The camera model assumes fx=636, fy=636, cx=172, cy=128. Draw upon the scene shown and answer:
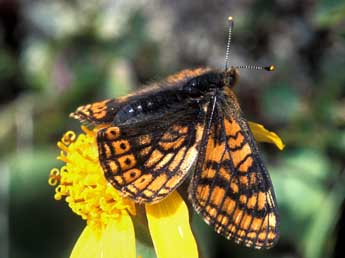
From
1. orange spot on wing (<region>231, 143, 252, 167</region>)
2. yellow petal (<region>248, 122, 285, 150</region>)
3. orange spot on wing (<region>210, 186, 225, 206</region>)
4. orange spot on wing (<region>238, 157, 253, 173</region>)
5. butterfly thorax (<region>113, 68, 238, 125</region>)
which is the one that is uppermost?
butterfly thorax (<region>113, 68, 238, 125</region>)

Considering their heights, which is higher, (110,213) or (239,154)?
(239,154)

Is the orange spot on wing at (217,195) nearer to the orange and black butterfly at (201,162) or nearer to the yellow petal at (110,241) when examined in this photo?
the orange and black butterfly at (201,162)

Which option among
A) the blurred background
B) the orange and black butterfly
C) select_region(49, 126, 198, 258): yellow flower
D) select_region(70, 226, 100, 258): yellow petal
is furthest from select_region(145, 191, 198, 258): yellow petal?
the blurred background

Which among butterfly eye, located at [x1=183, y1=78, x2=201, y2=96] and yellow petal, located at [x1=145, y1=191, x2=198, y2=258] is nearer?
yellow petal, located at [x1=145, y1=191, x2=198, y2=258]

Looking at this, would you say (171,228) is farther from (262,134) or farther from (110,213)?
(262,134)

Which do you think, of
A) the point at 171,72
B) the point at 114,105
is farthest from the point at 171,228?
the point at 171,72

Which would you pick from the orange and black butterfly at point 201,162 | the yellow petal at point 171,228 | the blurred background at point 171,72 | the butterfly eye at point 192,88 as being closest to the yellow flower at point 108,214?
the yellow petal at point 171,228

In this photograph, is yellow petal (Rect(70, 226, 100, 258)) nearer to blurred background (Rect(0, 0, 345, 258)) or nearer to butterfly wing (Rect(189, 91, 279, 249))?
butterfly wing (Rect(189, 91, 279, 249))
